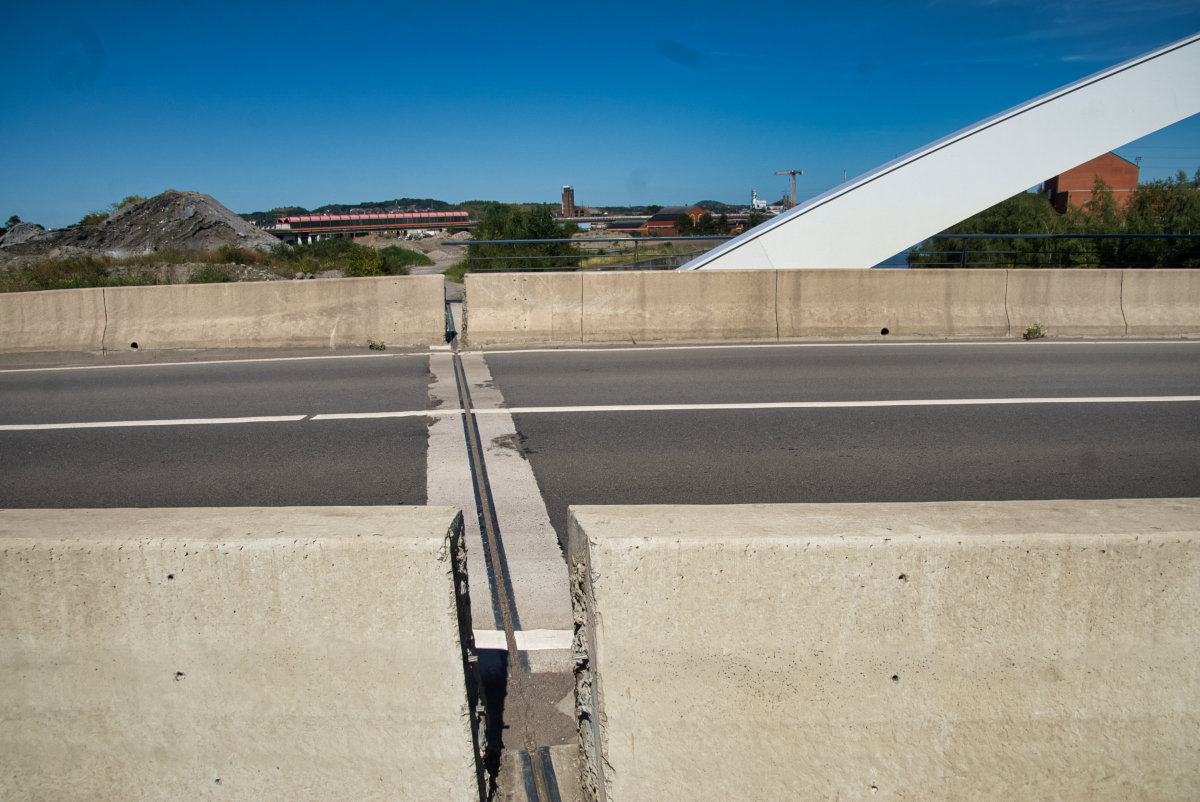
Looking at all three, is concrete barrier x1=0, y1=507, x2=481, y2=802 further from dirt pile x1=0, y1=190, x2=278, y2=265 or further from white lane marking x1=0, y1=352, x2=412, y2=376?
dirt pile x1=0, y1=190, x2=278, y2=265

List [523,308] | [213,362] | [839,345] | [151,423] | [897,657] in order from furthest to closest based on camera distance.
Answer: [523,308] → [839,345] → [213,362] → [151,423] → [897,657]

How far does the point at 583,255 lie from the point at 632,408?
8.45 meters

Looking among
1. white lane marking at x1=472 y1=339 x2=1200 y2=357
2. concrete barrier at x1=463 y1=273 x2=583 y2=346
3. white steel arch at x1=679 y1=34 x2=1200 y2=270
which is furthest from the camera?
white steel arch at x1=679 y1=34 x2=1200 y2=270

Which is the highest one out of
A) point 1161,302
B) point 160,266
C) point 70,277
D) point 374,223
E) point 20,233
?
point 374,223

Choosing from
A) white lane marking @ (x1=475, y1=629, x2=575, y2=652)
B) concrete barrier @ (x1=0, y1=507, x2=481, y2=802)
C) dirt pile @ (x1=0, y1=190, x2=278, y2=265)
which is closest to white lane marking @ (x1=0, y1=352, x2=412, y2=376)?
white lane marking @ (x1=475, y1=629, x2=575, y2=652)

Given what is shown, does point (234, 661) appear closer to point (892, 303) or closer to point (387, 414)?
point (387, 414)

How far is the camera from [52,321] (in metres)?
10.9

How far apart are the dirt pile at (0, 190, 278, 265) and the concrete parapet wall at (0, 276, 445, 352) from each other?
22.8 m

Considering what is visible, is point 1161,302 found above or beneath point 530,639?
above

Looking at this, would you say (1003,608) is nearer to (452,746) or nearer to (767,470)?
(452,746)

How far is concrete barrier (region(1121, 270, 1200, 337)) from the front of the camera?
11508 mm

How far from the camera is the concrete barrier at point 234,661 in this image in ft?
6.88

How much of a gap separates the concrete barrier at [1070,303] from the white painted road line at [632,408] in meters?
3.85

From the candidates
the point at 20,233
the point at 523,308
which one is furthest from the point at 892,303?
the point at 20,233
